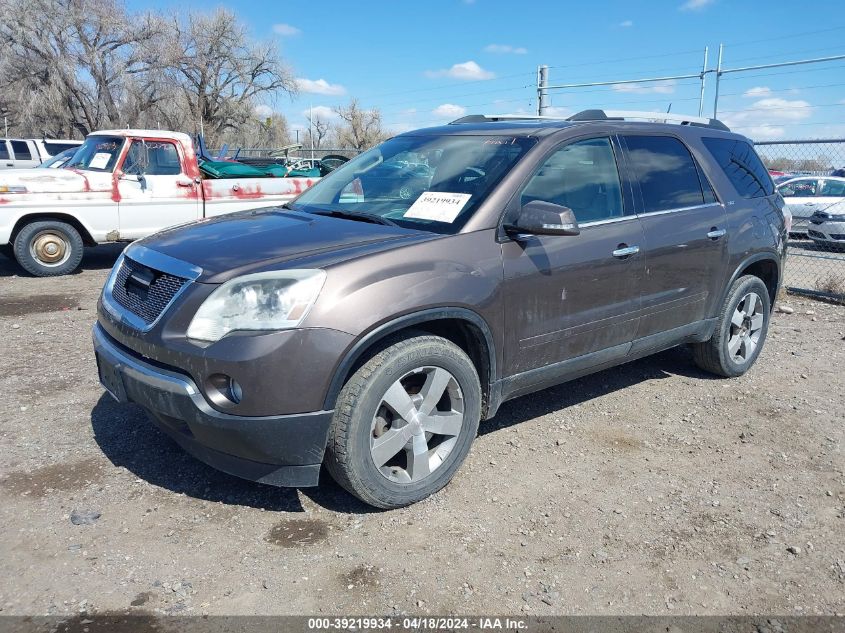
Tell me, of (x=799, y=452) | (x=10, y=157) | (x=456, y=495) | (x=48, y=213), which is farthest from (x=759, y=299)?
(x=10, y=157)

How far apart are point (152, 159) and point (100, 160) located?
2.18ft

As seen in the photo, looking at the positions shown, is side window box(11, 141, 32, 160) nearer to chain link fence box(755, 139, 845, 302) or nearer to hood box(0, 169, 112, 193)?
hood box(0, 169, 112, 193)

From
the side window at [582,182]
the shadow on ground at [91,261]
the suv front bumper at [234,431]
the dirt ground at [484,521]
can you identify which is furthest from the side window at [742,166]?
the shadow on ground at [91,261]

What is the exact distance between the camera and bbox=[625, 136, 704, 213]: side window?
4246 mm

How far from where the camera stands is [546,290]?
11.8ft

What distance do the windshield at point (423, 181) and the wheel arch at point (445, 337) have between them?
46cm

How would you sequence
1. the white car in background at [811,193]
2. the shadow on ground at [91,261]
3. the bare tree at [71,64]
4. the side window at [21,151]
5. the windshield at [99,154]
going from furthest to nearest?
1. the bare tree at [71,64]
2. the side window at [21,151]
3. the white car in background at [811,193]
4. the shadow on ground at [91,261]
5. the windshield at [99,154]

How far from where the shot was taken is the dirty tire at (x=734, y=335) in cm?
496

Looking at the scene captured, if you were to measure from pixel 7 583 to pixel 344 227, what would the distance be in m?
2.13

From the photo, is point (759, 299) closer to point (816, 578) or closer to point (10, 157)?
point (816, 578)

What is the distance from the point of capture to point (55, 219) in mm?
8992

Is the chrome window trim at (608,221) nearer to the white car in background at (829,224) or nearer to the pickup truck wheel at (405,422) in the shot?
the pickup truck wheel at (405,422)

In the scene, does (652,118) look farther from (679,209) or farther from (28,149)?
(28,149)

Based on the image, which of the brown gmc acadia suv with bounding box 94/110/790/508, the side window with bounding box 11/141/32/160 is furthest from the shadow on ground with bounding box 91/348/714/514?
the side window with bounding box 11/141/32/160
